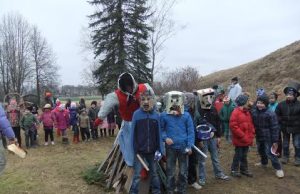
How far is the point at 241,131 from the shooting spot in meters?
9.30

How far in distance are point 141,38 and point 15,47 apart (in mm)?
36232

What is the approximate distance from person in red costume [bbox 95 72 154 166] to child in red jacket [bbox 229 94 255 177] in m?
2.27

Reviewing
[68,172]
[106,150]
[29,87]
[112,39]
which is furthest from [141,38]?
[29,87]

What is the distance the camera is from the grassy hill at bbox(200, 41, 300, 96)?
2630 cm

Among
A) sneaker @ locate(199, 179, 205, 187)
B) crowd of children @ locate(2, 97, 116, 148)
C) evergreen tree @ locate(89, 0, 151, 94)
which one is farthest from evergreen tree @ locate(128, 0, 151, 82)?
sneaker @ locate(199, 179, 205, 187)

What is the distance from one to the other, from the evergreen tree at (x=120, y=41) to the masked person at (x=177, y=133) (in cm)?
2118

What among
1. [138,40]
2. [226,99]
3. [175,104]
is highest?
[138,40]

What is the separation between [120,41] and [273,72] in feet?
34.1

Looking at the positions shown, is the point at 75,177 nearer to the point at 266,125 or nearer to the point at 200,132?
the point at 200,132

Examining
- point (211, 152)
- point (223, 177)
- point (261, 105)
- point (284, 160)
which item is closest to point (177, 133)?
point (211, 152)

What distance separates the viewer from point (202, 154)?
850 centimetres

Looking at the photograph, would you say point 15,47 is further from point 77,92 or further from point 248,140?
point 248,140

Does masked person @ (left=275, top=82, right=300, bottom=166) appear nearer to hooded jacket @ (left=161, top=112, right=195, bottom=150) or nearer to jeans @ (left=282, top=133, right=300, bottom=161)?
jeans @ (left=282, top=133, right=300, bottom=161)

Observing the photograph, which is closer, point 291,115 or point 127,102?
point 127,102
